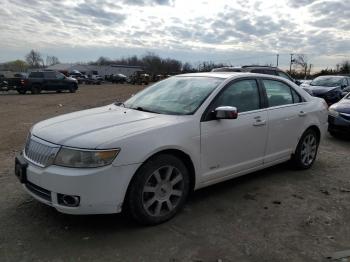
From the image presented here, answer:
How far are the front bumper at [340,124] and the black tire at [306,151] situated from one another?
290cm

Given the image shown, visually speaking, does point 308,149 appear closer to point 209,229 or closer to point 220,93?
point 220,93

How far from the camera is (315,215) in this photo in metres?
4.39

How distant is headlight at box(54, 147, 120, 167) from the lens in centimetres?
354

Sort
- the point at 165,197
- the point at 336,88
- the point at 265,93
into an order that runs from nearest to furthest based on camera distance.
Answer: the point at 165,197, the point at 265,93, the point at 336,88

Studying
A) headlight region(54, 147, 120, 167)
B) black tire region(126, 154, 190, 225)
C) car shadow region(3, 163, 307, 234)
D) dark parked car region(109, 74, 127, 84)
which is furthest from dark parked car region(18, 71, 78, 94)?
dark parked car region(109, 74, 127, 84)

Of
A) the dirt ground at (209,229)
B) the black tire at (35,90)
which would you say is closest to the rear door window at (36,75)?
the black tire at (35,90)

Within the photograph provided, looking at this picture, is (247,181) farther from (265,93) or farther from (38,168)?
(38,168)

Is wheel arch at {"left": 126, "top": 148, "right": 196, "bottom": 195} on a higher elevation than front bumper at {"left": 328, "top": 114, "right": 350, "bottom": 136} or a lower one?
higher

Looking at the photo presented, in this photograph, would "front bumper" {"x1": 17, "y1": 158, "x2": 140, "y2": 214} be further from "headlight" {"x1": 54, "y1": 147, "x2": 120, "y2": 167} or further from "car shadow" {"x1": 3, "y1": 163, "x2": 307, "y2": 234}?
"car shadow" {"x1": 3, "y1": 163, "x2": 307, "y2": 234}

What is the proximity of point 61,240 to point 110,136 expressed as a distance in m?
1.10

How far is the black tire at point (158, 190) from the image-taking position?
3760mm

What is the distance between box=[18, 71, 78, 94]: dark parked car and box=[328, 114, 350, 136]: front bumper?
959 inches

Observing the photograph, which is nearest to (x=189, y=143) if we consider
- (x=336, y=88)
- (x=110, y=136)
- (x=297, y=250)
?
(x=110, y=136)

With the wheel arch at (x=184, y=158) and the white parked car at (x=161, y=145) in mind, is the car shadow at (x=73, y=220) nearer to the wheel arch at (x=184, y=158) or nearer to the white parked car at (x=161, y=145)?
the white parked car at (x=161, y=145)
